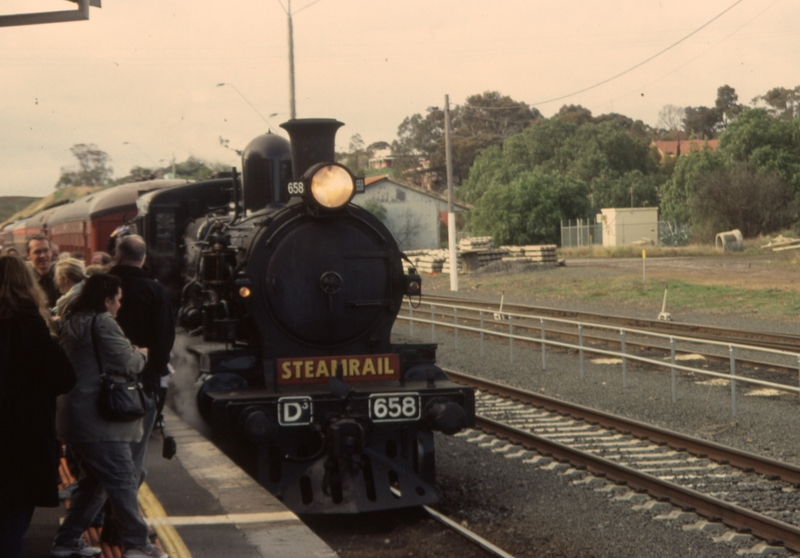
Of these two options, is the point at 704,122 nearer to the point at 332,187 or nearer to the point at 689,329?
the point at 689,329

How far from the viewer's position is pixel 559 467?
8547mm

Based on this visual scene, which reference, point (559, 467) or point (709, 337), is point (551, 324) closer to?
point (709, 337)

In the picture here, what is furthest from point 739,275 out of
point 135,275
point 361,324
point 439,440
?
point 135,275

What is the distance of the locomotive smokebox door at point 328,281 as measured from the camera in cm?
748

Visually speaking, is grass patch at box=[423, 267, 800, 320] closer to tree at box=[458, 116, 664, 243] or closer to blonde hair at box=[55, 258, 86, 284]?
blonde hair at box=[55, 258, 86, 284]

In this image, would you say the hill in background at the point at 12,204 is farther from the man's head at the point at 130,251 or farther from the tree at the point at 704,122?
the tree at the point at 704,122

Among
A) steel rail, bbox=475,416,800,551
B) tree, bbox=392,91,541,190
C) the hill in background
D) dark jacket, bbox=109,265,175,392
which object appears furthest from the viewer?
tree, bbox=392,91,541,190

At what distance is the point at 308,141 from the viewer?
25.6 ft

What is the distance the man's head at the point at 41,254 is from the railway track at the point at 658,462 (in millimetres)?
4417

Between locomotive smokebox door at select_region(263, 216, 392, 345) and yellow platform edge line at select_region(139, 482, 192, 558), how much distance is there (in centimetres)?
177

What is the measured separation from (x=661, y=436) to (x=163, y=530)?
18.3ft

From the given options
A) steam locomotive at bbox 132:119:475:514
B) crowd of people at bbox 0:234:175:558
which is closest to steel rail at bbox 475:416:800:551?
steam locomotive at bbox 132:119:475:514

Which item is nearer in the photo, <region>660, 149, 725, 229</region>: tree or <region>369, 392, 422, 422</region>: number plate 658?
<region>369, 392, 422, 422</region>: number plate 658

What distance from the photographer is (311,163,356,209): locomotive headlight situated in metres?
7.43
